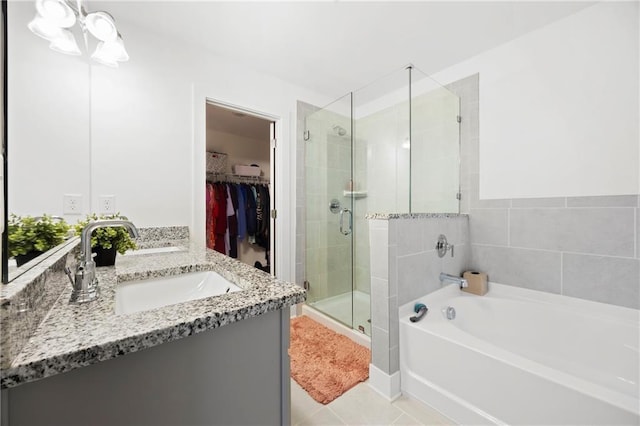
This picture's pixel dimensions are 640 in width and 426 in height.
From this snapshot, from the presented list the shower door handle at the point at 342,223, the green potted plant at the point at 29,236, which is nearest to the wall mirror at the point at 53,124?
the green potted plant at the point at 29,236

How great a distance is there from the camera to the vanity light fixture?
110 cm

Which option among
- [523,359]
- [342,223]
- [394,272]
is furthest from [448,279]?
[342,223]

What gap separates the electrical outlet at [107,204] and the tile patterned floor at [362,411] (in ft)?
5.09

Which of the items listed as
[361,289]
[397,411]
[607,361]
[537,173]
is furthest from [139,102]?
[607,361]

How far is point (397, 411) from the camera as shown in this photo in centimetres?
130

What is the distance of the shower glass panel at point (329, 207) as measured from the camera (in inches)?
91.7

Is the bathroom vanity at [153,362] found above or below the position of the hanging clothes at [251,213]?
below

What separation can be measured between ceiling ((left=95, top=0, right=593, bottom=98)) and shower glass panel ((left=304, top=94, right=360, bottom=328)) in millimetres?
500

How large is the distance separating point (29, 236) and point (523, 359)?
5.69 ft

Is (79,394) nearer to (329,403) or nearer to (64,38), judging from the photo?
(329,403)

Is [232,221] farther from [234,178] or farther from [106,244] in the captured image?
[106,244]

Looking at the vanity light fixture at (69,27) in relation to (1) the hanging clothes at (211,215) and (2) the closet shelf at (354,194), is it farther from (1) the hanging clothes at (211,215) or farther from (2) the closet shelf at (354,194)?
(1) the hanging clothes at (211,215)

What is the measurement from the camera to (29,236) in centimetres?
63

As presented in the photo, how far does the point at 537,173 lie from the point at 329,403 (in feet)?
6.27
